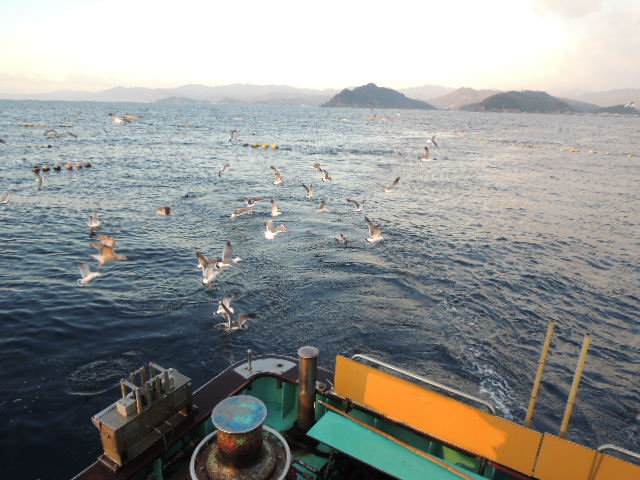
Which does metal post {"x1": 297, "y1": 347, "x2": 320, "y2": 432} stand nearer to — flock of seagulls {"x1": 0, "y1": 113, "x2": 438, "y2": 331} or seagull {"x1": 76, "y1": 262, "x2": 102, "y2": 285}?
flock of seagulls {"x1": 0, "y1": 113, "x2": 438, "y2": 331}

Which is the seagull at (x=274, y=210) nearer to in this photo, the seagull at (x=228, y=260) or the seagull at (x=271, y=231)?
the seagull at (x=271, y=231)

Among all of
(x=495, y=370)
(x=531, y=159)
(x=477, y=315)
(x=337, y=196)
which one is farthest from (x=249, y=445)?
(x=531, y=159)

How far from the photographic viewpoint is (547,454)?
6629 millimetres

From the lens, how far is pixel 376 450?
23.1 ft

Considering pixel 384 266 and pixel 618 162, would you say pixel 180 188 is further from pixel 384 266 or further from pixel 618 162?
pixel 618 162

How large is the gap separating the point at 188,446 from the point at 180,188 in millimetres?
32051

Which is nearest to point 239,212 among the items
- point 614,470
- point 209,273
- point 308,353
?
point 209,273

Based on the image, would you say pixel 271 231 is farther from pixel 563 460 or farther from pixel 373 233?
pixel 563 460

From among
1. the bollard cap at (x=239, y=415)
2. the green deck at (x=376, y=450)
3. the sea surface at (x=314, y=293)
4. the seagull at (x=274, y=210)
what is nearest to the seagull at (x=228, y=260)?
the sea surface at (x=314, y=293)

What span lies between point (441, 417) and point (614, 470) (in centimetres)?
261

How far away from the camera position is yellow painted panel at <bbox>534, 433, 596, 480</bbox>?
6398 mm

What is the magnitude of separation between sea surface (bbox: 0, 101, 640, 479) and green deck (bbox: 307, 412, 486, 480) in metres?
6.30

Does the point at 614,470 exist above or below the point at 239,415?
below

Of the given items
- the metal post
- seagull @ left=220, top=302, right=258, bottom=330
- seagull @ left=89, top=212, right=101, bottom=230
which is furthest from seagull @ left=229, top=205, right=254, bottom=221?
the metal post
